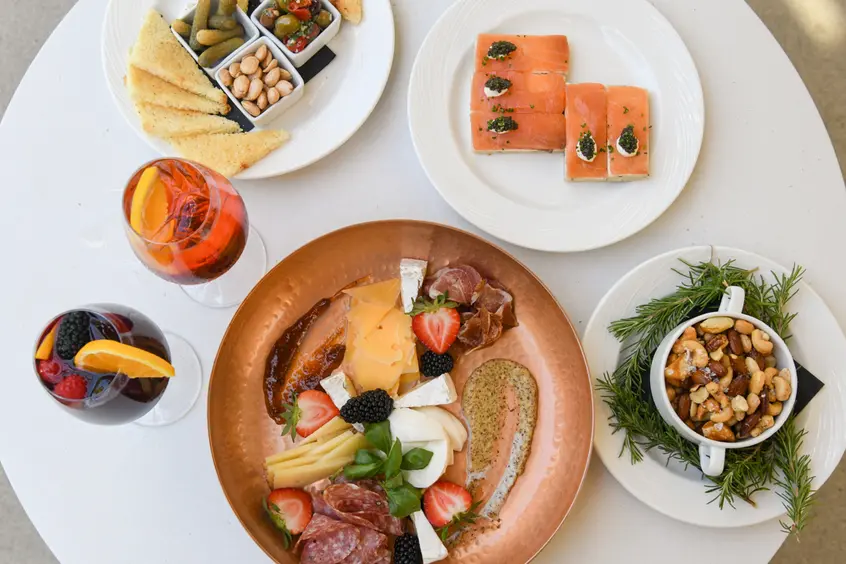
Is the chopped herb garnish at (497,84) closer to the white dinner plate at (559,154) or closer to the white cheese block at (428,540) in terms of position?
the white dinner plate at (559,154)

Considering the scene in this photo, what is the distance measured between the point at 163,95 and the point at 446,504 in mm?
842

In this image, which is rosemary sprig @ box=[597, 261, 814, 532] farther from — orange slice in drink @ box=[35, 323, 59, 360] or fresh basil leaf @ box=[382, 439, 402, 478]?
orange slice in drink @ box=[35, 323, 59, 360]

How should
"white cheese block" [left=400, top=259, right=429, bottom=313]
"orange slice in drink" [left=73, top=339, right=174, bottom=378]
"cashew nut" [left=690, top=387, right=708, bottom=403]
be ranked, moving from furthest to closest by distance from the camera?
1. "white cheese block" [left=400, top=259, right=429, bottom=313]
2. "cashew nut" [left=690, top=387, right=708, bottom=403]
3. "orange slice in drink" [left=73, top=339, right=174, bottom=378]

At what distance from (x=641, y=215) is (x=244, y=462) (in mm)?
780

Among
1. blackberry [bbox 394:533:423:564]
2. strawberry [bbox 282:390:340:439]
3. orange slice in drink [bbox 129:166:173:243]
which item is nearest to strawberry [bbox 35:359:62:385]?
orange slice in drink [bbox 129:166:173:243]

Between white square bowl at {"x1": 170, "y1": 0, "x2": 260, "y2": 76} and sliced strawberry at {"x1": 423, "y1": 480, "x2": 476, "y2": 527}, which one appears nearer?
sliced strawberry at {"x1": 423, "y1": 480, "x2": 476, "y2": 527}

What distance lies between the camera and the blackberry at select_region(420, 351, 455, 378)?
1.13 m

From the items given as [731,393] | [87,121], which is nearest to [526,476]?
[731,393]

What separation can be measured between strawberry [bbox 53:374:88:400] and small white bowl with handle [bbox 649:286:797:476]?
2.73ft

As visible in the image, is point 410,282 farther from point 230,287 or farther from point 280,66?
point 280,66

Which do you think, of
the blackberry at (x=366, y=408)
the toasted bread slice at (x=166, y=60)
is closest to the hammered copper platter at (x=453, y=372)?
the blackberry at (x=366, y=408)

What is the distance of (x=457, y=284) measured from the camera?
1141 mm

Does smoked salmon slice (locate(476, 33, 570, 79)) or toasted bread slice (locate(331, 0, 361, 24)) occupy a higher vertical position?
toasted bread slice (locate(331, 0, 361, 24))

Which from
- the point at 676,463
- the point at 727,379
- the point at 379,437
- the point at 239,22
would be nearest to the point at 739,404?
the point at 727,379
